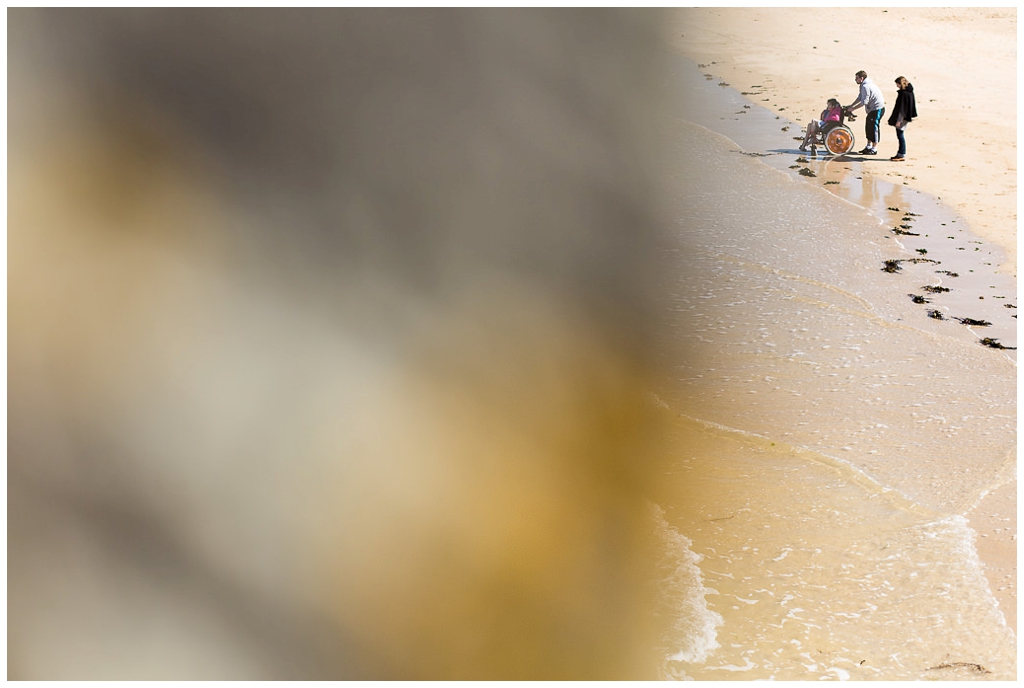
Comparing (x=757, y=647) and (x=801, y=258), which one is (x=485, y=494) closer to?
(x=757, y=647)

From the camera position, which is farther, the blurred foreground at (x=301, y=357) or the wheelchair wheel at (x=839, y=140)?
the wheelchair wheel at (x=839, y=140)

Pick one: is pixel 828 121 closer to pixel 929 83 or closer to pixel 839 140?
pixel 839 140

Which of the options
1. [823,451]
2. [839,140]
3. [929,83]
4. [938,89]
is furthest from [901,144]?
[823,451]

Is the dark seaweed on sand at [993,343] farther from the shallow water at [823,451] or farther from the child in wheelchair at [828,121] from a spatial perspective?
the child in wheelchair at [828,121]

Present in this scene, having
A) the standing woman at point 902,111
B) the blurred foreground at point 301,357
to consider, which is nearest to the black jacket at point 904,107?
the standing woman at point 902,111

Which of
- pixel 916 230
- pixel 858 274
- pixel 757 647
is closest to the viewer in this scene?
pixel 757 647

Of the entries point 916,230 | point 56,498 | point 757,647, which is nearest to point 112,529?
point 56,498
